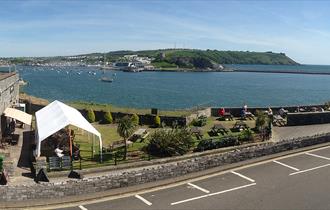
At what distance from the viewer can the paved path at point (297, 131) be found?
30172 mm

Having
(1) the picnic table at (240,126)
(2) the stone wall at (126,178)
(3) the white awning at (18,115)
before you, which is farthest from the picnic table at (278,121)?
(3) the white awning at (18,115)

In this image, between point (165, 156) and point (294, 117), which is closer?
point (165, 156)

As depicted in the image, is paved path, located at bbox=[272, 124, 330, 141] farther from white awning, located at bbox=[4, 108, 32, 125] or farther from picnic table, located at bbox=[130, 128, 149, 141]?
white awning, located at bbox=[4, 108, 32, 125]

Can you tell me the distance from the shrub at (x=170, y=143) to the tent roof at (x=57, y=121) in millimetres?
3124

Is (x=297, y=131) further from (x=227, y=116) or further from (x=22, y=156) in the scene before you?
(x=22, y=156)

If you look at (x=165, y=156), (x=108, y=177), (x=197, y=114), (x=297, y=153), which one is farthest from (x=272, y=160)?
(x=197, y=114)

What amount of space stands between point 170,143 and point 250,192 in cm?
721

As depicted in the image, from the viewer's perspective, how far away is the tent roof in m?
23.8

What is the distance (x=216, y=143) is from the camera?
26.2m

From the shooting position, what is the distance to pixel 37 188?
16.5 meters

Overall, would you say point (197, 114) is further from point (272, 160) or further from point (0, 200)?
point (0, 200)

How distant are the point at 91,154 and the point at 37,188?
8419 mm

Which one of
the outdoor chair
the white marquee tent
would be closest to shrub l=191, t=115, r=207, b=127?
the white marquee tent

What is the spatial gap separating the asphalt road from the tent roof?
7.49m
